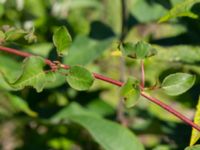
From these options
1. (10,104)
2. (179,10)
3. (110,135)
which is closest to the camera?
(179,10)

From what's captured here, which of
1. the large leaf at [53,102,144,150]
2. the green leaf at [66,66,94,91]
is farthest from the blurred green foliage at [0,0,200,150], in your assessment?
the green leaf at [66,66,94,91]

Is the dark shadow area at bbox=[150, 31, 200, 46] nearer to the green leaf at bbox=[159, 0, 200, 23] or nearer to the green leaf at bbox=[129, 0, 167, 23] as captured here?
the green leaf at bbox=[129, 0, 167, 23]

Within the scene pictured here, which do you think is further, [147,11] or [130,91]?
[147,11]

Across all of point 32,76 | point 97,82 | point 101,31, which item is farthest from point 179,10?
point 97,82

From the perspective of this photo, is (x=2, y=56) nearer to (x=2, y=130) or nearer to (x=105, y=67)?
(x=105, y=67)

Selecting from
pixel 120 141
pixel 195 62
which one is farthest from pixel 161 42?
pixel 120 141

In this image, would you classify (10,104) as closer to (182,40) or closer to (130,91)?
(182,40)
